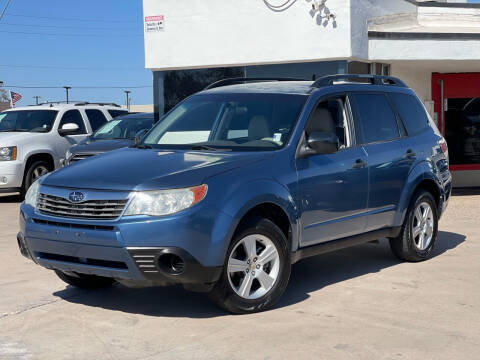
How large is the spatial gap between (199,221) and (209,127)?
1.87 meters

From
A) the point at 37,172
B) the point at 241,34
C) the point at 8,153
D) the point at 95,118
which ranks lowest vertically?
the point at 37,172

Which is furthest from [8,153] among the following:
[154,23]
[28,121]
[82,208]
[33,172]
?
[82,208]

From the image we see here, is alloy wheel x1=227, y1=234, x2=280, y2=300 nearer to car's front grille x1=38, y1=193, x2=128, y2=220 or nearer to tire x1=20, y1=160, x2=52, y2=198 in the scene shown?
car's front grille x1=38, y1=193, x2=128, y2=220

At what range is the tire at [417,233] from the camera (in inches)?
328

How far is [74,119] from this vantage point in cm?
1658

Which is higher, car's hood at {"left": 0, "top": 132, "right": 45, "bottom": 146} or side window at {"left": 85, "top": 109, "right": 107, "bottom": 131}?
side window at {"left": 85, "top": 109, "right": 107, "bottom": 131}

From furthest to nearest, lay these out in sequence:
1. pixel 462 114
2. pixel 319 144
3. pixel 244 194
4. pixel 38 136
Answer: pixel 462 114, pixel 38 136, pixel 319 144, pixel 244 194

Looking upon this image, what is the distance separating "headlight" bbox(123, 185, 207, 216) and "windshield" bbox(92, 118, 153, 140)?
8907 mm

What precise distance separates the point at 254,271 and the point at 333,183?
1.25 metres

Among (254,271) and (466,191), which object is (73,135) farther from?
(254,271)

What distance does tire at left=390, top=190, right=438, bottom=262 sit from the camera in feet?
27.3

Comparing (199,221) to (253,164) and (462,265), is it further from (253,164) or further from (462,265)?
(462,265)

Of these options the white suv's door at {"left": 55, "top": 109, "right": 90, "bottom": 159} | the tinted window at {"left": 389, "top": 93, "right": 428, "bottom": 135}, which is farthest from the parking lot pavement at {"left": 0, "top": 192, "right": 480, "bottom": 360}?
the white suv's door at {"left": 55, "top": 109, "right": 90, "bottom": 159}

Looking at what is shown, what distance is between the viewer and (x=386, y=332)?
5770 millimetres
